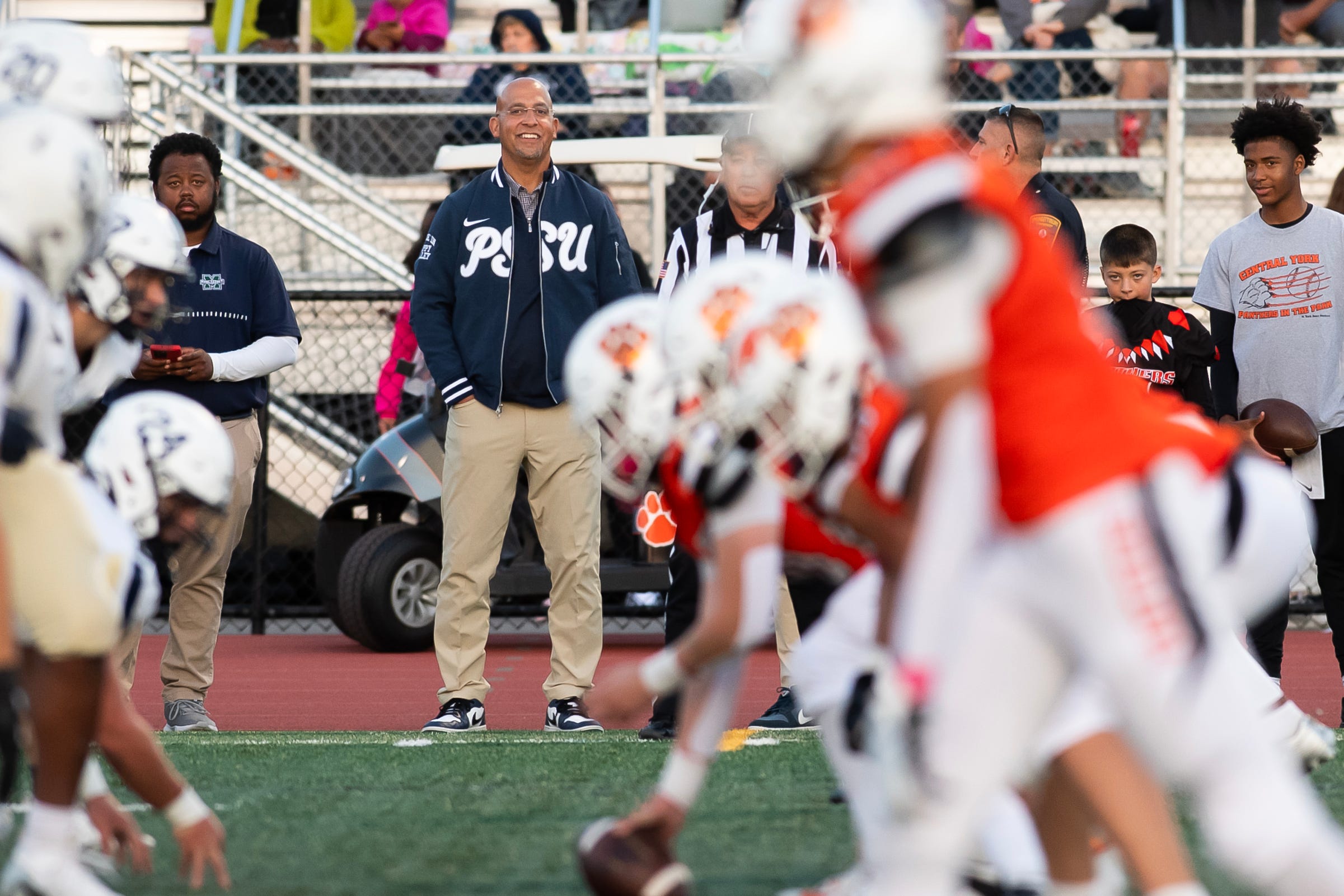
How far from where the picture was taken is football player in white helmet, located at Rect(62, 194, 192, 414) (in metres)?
3.89

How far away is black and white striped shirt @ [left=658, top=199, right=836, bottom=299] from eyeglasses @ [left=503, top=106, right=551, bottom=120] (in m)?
0.72

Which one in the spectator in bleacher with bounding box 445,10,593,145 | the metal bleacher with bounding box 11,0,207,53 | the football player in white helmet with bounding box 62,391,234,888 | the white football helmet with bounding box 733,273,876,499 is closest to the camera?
the white football helmet with bounding box 733,273,876,499

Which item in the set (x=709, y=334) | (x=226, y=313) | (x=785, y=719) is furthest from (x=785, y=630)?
(x=709, y=334)

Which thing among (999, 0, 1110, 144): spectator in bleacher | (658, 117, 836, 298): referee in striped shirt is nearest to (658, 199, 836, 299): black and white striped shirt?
(658, 117, 836, 298): referee in striped shirt

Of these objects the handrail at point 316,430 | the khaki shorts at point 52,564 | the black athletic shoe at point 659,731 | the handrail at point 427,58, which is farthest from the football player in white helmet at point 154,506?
the handrail at point 427,58

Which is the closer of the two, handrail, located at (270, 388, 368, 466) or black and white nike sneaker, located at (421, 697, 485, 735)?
black and white nike sneaker, located at (421, 697, 485, 735)

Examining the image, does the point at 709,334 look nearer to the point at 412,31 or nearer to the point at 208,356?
the point at 208,356

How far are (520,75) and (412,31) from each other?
134 cm

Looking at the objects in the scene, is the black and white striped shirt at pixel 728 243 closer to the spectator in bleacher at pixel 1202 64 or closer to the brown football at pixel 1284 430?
the brown football at pixel 1284 430

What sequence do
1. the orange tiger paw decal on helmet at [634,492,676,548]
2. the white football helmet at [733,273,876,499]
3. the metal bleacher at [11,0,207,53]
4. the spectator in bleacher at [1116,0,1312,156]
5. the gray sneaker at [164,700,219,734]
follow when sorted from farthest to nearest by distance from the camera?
the metal bleacher at [11,0,207,53]
the spectator in bleacher at [1116,0,1312,156]
the gray sneaker at [164,700,219,734]
the orange tiger paw decal on helmet at [634,492,676,548]
the white football helmet at [733,273,876,499]

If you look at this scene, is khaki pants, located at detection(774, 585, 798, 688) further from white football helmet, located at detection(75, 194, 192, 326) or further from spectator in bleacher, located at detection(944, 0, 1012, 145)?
spectator in bleacher, located at detection(944, 0, 1012, 145)

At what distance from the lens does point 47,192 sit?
329cm

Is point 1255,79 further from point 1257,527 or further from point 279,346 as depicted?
point 1257,527

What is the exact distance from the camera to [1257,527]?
2834 mm
